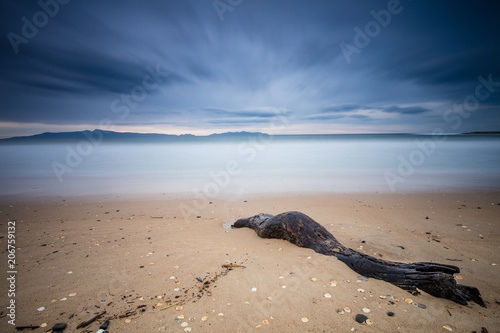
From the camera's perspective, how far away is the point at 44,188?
1343 cm

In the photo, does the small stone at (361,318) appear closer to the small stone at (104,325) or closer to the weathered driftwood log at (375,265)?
the weathered driftwood log at (375,265)

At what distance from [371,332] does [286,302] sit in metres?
1.18

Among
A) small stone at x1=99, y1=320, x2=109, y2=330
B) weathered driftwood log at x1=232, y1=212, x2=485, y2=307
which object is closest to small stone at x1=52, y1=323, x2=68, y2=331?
small stone at x1=99, y1=320, x2=109, y2=330

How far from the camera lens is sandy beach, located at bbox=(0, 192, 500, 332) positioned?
10.3 ft

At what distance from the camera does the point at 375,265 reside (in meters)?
4.16

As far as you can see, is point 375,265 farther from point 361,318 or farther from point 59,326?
point 59,326

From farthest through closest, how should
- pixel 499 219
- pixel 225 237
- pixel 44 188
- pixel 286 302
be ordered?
pixel 44 188 < pixel 499 219 < pixel 225 237 < pixel 286 302

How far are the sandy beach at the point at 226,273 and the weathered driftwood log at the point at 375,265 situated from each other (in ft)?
0.57

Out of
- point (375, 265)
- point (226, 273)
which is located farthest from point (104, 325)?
point (375, 265)

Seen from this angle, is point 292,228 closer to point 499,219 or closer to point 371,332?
point 371,332

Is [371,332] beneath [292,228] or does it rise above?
beneath

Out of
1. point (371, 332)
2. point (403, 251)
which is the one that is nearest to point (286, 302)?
point (371, 332)

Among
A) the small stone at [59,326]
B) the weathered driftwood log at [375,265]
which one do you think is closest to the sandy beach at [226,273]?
the small stone at [59,326]

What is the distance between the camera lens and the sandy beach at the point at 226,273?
3148 mm
